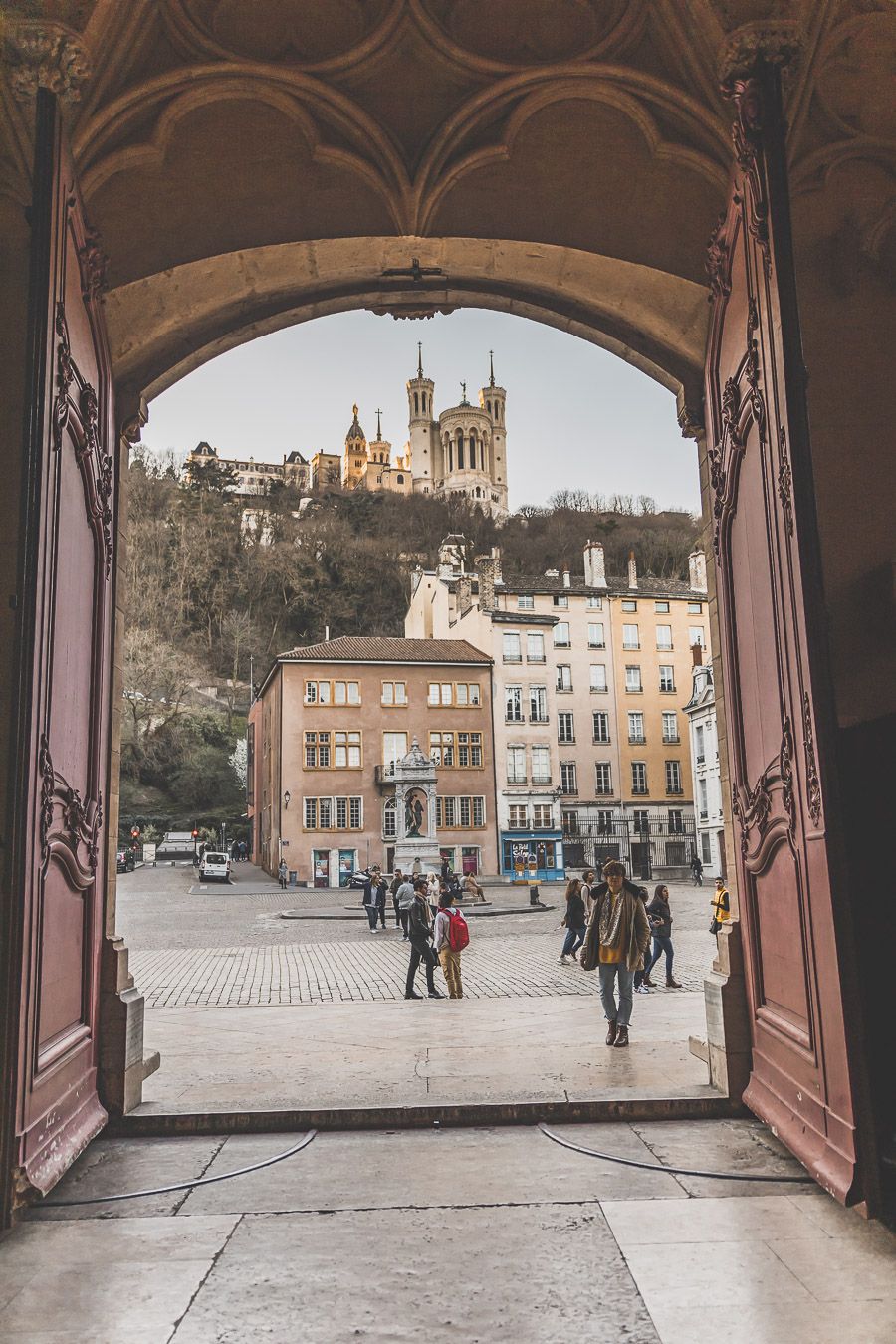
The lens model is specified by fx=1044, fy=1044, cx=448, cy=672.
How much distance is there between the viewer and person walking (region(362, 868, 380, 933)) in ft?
71.6

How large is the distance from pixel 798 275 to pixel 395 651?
38.2 metres

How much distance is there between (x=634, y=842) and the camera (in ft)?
159

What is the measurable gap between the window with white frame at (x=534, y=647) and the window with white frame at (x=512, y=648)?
0.44 meters

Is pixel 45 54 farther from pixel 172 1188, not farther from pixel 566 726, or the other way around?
pixel 566 726

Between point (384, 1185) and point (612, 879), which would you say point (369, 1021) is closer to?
point (612, 879)

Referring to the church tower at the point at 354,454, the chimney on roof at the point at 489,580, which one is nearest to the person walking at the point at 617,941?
the chimney on roof at the point at 489,580

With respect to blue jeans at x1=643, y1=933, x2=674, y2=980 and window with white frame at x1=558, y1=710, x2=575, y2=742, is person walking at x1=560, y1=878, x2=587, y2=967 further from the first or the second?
window with white frame at x1=558, y1=710, x2=575, y2=742

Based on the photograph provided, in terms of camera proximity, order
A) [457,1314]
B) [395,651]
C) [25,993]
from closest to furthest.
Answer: [457,1314]
[25,993]
[395,651]

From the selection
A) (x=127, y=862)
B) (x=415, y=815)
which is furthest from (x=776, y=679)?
(x=127, y=862)

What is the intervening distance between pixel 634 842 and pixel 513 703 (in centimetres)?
919

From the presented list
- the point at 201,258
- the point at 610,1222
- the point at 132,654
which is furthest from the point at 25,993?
the point at 132,654

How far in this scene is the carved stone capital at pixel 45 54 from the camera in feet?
15.0

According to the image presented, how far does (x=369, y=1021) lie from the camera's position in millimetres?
9727

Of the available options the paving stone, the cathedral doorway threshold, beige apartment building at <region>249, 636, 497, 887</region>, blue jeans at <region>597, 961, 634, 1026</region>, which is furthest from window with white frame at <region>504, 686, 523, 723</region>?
the paving stone
